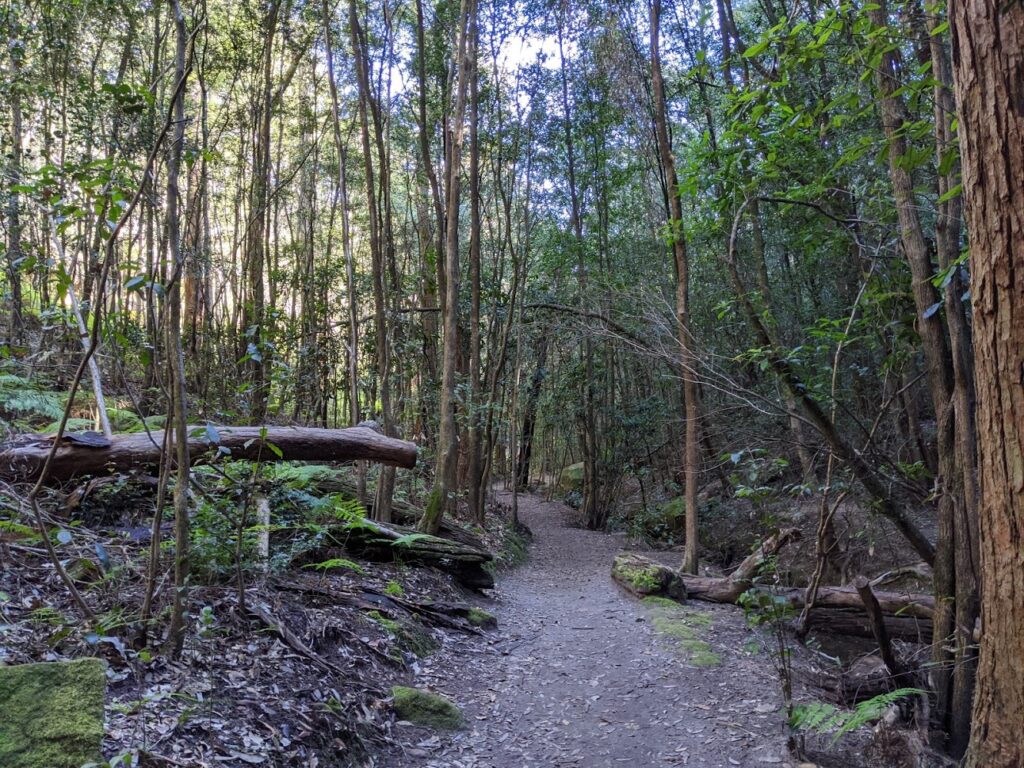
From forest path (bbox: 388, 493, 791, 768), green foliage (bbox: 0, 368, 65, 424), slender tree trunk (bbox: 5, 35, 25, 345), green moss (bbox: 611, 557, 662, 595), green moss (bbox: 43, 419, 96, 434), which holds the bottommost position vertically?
forest path (bbox: 388, 493, 791, 768)

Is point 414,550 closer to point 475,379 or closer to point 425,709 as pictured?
Answer: point 425,709

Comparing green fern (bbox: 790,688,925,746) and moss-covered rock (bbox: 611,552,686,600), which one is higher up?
green fern (bbox: 790,688,925,746)

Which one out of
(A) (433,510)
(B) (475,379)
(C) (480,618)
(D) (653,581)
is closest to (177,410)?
(C) (480,618)

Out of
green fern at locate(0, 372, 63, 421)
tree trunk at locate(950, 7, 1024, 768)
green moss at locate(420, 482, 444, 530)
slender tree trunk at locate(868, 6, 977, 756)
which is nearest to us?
tree trunk at locate(950, 7, 1024, 768)

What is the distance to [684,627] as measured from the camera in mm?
6500

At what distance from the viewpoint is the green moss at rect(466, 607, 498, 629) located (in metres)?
6.16

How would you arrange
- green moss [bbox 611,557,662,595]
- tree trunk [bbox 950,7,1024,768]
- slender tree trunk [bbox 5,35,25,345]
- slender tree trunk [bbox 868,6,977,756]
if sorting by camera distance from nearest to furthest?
tree trunk [bbox 950,7,1024,768], slender tree trunk [bbox 868,6,977,756], slender tree trunk [bbox 5,35,25,345], green moss [bbox 611,557,662,595]

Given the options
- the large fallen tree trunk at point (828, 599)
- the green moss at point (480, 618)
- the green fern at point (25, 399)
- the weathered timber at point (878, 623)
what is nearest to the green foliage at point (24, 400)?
the green fern at point (25, 399)

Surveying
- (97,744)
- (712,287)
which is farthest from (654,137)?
(97,744)

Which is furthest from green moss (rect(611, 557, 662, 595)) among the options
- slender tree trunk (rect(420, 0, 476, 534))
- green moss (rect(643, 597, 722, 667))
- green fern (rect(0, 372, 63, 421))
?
green fern (rect(0, 372, 63, 421))

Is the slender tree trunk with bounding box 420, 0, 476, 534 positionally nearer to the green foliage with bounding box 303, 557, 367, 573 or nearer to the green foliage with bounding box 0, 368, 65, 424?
the green foliage with bounding box 303, 557, 367, 573

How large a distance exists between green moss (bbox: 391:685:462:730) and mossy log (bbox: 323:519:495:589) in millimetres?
2186

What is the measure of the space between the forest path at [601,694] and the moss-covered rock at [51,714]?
70.7 inches

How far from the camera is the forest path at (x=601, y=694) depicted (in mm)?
3959
